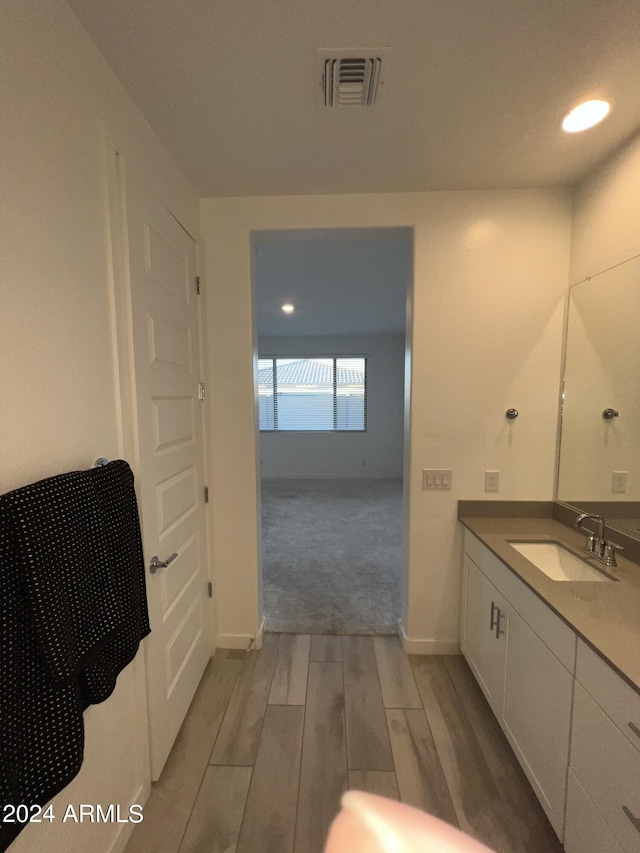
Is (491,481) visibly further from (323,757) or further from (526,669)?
(323,757)

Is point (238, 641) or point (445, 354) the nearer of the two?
point (445, 354)

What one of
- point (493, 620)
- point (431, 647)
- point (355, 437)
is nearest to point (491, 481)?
point (493, 620)

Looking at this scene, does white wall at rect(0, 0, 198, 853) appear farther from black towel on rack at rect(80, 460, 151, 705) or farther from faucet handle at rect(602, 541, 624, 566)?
faucet handle at rect(602, 541, 624, 566)

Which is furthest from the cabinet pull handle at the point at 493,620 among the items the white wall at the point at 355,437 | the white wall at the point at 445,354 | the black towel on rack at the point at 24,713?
the white wall at the point at 355,437

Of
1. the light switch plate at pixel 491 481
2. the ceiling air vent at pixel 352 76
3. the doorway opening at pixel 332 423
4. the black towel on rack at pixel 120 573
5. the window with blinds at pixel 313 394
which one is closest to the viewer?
the black towel on rack at pixel 120 573

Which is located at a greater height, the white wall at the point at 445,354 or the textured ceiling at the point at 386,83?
the textured ceiling at the point at 386,83

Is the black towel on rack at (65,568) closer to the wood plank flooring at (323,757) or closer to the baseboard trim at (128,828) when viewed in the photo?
the baseboard trim at (128,828)

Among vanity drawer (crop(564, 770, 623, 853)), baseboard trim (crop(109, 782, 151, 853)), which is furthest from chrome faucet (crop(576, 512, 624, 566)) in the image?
baseboard trim (crop(109, 782, 151, 853))

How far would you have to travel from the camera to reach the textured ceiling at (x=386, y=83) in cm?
101

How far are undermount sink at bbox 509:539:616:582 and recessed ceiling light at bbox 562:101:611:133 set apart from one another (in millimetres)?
1802

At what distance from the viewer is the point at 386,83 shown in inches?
47.9

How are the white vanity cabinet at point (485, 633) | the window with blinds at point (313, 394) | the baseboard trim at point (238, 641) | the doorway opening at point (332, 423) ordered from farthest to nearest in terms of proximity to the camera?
the window with blinds at point (313, 394) → the doorway opening at point (332, 423) → the baseboard trim at point (238, 641) → the white vanity cabinet at point (485, 633)

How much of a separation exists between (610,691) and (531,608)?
39 cm

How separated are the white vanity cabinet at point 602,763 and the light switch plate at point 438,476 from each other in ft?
3.36
